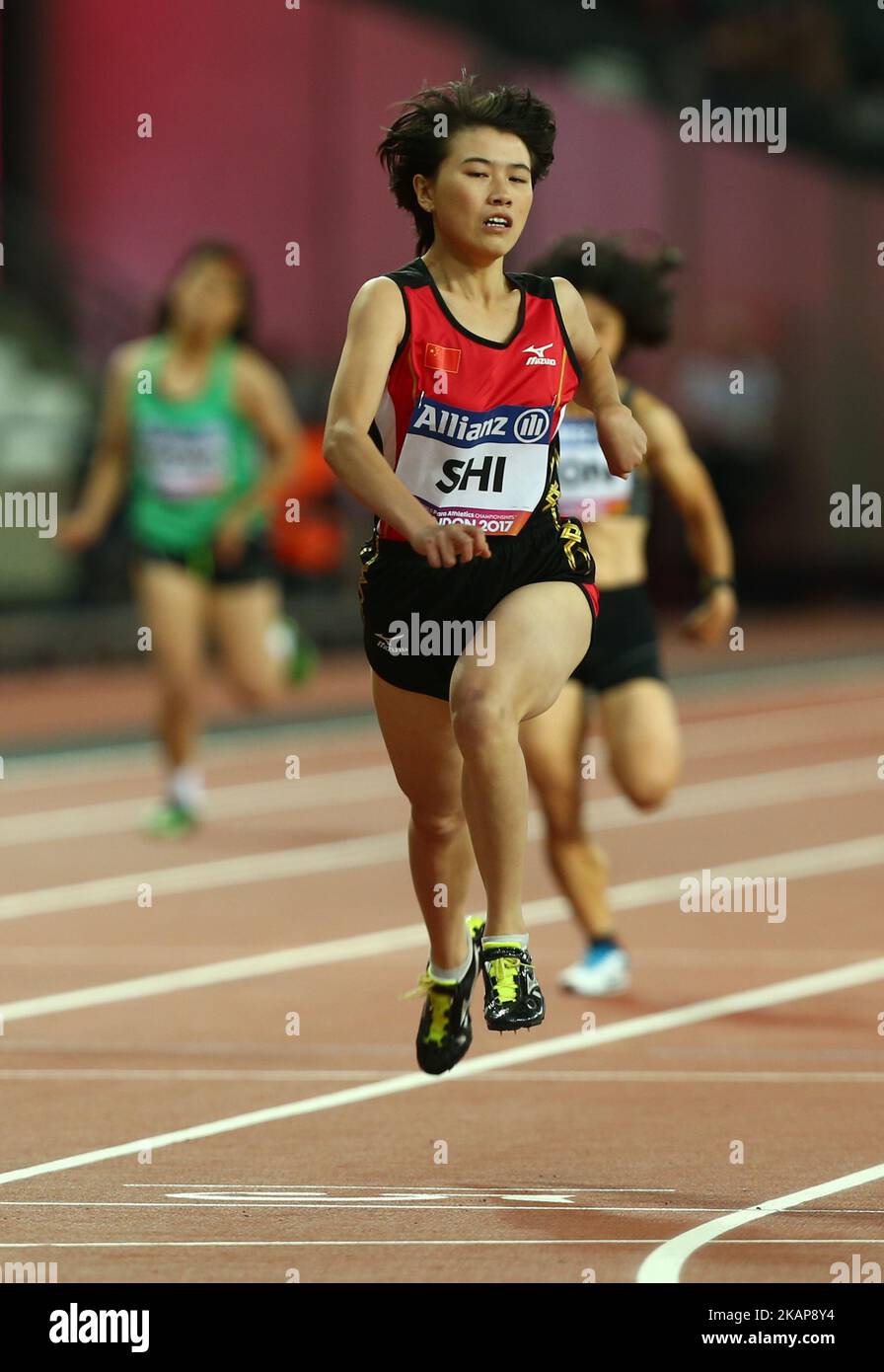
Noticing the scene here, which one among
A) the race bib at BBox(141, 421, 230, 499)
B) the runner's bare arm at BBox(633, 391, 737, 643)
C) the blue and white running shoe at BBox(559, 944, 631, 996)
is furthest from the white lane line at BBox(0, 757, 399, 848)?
the runner's bare arm at BBox(633, 391, 737, 643)

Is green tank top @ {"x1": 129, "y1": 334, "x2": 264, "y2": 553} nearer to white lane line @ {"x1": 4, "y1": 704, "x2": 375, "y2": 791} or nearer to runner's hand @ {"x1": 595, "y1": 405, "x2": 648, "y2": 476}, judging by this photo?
white lane line @ {"x1": 4, "y1": 704, "x2": 375, "y2": 791}

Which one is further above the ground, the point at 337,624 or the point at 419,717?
the point at 337,624

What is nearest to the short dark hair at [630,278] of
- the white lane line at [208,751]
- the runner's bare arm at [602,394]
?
the runner's bare arm at [602,394]

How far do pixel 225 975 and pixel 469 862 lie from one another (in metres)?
3.59

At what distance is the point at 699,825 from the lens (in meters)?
14.6

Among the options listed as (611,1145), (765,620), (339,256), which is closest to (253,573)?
(611,1145)

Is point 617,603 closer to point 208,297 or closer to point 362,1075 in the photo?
point 362,1075

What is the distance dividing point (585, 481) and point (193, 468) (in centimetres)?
440

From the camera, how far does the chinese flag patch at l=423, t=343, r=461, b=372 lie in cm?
601

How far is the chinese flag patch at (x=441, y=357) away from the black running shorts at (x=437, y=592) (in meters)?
0.45

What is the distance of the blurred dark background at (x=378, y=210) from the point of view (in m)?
23.1

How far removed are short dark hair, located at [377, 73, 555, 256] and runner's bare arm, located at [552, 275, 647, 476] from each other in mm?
335

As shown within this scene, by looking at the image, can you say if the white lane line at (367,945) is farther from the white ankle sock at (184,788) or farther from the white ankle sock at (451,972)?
the white ankle sock at (451,972)

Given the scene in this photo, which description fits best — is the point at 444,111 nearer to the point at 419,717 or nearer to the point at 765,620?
the point at 419,717
